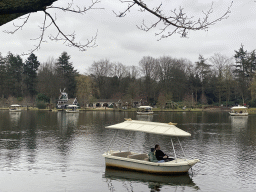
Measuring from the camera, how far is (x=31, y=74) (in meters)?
116

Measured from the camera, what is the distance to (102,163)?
19.9 meters

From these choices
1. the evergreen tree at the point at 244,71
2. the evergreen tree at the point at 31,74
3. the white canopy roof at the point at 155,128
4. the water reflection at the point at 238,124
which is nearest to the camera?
the white canopy roof at the point at 155,128

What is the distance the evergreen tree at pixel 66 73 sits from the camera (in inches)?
4441

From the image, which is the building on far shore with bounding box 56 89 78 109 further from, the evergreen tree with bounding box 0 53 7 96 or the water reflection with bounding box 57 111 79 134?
the water reflection with bounding box 57 111 79 134

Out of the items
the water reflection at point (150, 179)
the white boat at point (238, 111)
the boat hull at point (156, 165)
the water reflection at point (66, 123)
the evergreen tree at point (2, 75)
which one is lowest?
the water reflection at point (150, 179)

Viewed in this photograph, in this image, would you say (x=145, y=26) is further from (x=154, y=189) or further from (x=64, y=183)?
(x=64, y=183)

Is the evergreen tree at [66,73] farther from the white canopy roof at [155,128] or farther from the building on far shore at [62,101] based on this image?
the white canopy roof at [155,128]

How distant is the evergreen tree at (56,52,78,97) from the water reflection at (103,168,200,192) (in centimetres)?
9803

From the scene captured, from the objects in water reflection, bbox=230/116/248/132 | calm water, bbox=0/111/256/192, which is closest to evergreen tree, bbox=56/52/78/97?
water reflection, bbox=230/116/248/132

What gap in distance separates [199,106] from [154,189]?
9122cm

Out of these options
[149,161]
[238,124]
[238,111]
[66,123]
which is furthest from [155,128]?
[238,111]

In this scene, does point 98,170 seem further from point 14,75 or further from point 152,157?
point 14,75

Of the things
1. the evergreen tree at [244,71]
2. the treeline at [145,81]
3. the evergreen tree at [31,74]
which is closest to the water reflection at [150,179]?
the treeline at [145,81]

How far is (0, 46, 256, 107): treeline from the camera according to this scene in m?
103
